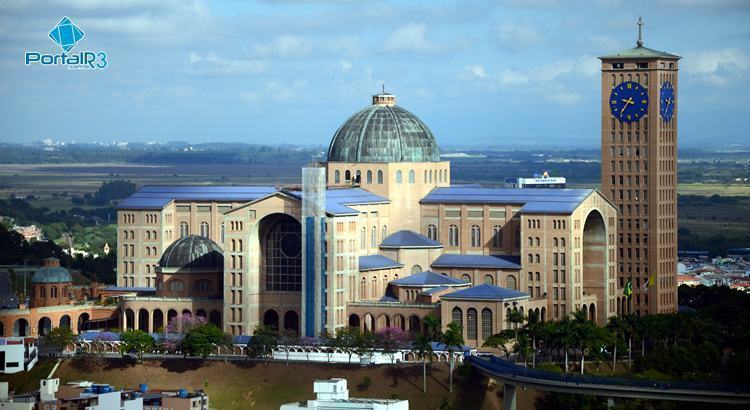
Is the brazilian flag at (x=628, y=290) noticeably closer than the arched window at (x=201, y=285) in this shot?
No

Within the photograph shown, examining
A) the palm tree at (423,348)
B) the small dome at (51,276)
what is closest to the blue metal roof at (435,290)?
the palm tree at (423,348)

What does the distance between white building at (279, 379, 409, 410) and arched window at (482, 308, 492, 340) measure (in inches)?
721

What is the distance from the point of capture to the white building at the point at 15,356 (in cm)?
16388

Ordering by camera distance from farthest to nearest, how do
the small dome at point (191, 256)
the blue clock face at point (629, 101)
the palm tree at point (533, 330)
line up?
the blue clock face at point (629, 101) < the small dome at point (191, 256) < the palm tree at point (533, 330)

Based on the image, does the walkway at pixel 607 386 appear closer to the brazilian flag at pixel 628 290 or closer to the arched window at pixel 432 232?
the arched window at pixel 432 232

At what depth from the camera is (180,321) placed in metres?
170

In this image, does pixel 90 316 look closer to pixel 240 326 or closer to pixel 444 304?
pixel 240 326

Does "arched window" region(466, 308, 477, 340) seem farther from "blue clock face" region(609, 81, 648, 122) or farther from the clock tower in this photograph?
"blue clock face" region(609, 81, 648, 122)

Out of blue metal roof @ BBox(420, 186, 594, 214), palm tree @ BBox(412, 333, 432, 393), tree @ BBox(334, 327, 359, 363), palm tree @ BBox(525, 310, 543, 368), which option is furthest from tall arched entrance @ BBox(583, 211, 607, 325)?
palm tree @ BBox(412, 333, 432, 393)

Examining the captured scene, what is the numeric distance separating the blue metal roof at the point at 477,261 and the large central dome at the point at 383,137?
383 inches

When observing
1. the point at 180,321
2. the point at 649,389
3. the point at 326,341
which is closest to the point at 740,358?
the point at 649,389

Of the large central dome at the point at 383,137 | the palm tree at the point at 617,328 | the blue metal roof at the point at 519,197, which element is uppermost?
the large central dome at the point at 383,137

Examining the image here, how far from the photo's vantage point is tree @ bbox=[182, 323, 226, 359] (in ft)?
525

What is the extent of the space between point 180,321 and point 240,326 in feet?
14.7
